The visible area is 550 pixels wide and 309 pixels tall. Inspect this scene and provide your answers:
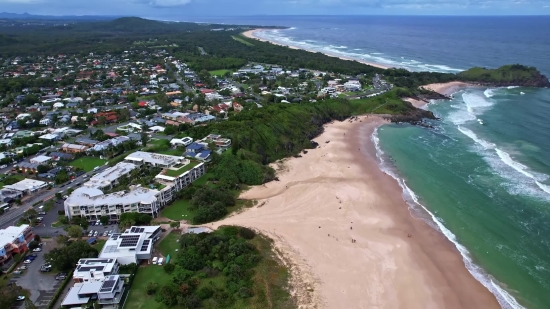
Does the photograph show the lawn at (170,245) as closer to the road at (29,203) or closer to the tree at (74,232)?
the tree at (74,232)

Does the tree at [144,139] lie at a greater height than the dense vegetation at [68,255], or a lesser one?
greater

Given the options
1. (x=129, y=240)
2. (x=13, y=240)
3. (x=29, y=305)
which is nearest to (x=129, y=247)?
(x=129, y=240)

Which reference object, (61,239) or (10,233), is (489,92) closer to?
(61,239)

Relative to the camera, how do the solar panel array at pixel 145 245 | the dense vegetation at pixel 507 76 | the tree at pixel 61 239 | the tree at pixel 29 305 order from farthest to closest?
the dense vegetation at pixel 507 76 < the tree at pixel 61 239 < the solar panel array at pixel 145 245 < the tree at pixel 29 305

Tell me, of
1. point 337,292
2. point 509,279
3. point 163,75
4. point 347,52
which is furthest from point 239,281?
point 347,52

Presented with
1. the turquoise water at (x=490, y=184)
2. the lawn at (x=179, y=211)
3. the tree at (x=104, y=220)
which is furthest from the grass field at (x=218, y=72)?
the tree at (x=104, y=220)

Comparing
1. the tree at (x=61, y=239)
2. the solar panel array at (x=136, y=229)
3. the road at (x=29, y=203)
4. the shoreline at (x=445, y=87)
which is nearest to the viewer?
the tree at (x=61, y=239)
